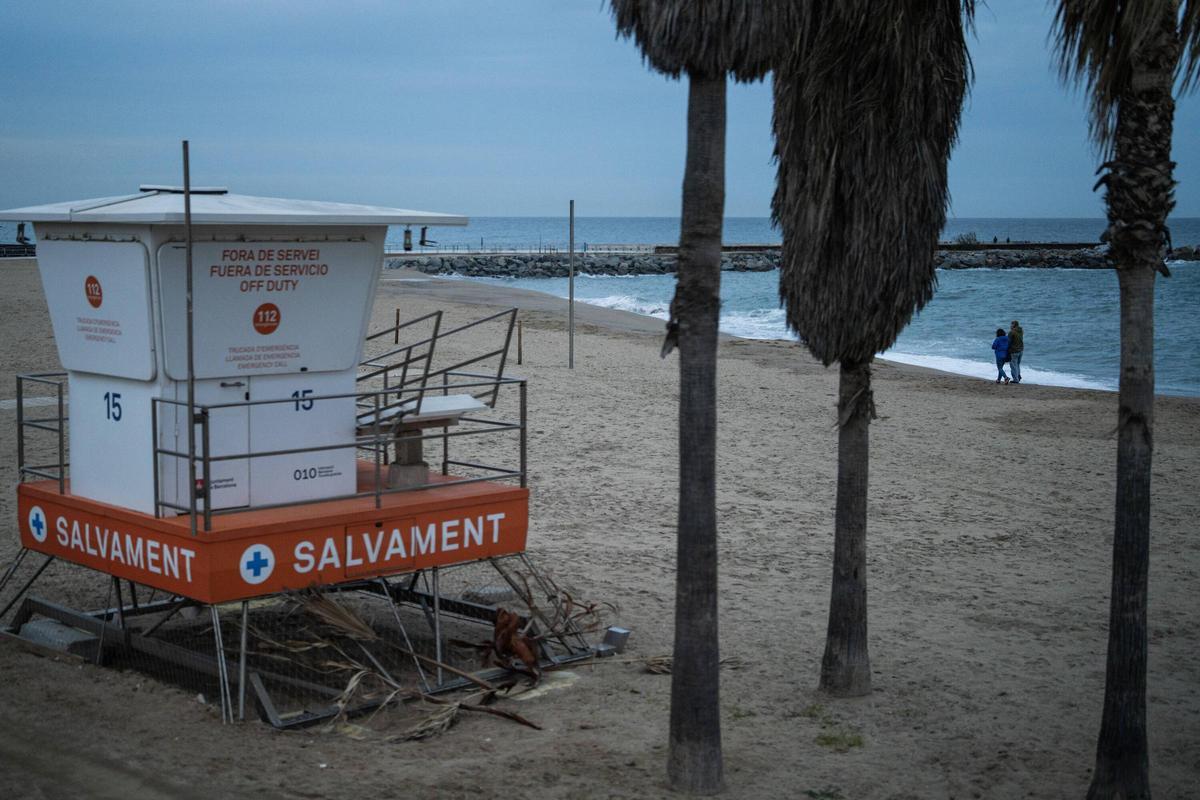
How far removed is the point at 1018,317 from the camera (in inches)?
2655

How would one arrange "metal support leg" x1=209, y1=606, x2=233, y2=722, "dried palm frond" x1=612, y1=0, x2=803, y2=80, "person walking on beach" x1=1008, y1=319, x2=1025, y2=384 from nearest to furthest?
"dried palm frond" x1=612, y1=0, x2=803, y2=80, "metal support leg" x1=209, y1=606, x2=233, y2=722, "person walking on beach" x1=1008, y1=319, x2=1025, y2=384

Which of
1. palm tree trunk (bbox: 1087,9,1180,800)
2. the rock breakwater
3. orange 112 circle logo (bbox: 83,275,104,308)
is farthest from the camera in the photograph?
the rock breakwater

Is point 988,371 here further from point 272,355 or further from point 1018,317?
point 272,355

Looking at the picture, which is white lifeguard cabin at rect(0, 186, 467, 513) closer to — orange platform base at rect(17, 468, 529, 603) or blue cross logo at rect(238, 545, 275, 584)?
orange platform base at rect(17, 468, 529, 603)

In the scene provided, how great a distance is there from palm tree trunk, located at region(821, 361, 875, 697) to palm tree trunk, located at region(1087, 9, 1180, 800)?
2166 mm

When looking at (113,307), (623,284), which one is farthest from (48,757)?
(623,284)

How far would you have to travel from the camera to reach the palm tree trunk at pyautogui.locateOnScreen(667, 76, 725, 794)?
756 centimetres

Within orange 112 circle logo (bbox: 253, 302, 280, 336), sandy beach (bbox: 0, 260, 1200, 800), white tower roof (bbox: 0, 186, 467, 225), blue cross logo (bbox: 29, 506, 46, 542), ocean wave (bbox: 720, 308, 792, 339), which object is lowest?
sandy beach (bbox: 0, 260, 1200, 800)

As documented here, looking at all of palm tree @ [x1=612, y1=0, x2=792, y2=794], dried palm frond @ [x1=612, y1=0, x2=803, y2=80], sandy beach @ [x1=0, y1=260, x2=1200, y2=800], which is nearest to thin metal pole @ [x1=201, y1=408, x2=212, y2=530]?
sandy beach @ [x1=0, y1=260, x2=1200, y2=800]

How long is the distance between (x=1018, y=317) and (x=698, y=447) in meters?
63.9

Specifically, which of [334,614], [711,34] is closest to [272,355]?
[334,614]

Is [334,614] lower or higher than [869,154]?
lower

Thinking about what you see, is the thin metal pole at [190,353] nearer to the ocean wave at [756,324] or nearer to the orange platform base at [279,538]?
the orange platform base at [279,538]

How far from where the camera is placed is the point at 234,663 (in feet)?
31.3
